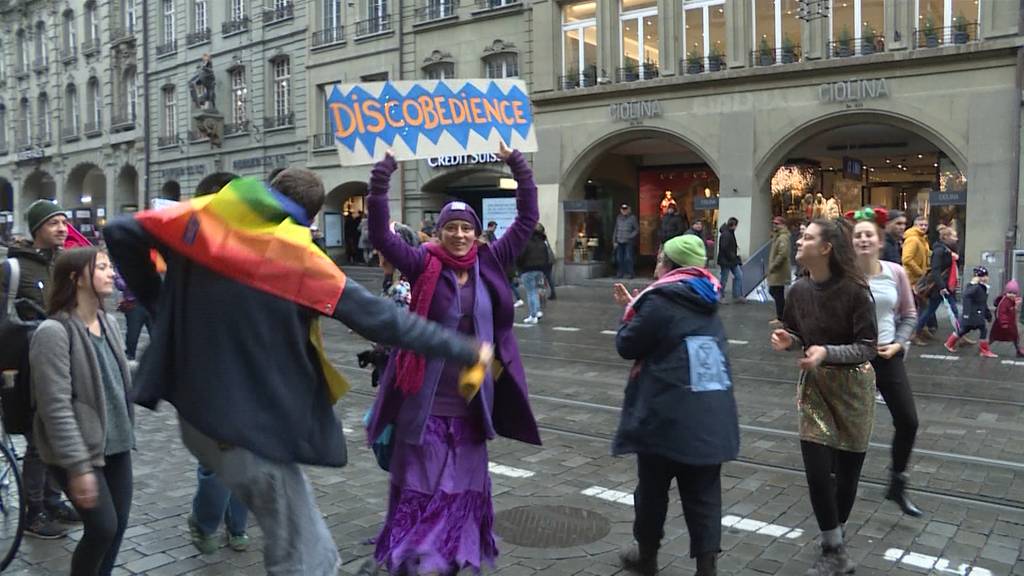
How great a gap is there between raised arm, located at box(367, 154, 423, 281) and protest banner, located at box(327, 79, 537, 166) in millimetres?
648

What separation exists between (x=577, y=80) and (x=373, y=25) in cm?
802

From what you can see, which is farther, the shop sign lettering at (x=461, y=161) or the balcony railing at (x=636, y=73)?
the shop sign lettering at (x=461, y=161)

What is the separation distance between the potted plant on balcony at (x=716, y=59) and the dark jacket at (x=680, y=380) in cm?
1744

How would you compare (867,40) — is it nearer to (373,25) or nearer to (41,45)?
(373,25)

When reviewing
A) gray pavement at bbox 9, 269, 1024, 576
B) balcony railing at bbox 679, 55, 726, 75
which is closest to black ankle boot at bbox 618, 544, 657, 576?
gray pavement at bbox 9, 269, 1024, 576

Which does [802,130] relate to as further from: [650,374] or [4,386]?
[4,386]

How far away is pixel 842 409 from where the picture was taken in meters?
4.34

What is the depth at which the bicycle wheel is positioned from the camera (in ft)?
13.5

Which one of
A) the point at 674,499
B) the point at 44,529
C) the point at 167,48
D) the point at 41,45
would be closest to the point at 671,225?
the point at 674,499

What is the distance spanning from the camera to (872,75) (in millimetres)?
17844

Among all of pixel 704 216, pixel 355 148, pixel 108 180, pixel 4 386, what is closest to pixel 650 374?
pixel 355 148

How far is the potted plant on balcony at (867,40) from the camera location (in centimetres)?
1805

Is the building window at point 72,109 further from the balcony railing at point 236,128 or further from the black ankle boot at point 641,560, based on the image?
the black ankle boot at point 641,560

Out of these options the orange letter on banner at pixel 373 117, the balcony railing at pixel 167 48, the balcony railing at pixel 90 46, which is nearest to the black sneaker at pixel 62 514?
the orange letter on banner at pixel 373 117
